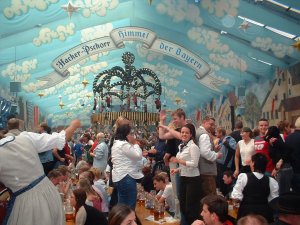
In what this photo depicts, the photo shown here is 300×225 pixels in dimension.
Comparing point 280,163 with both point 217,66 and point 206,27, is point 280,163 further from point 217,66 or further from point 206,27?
point 217,66

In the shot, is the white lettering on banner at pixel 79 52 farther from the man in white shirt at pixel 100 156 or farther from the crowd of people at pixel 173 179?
the crowd of people at pixel 173 179

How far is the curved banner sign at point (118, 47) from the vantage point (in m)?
13.1

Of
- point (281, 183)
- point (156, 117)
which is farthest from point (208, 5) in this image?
point (281, 183)

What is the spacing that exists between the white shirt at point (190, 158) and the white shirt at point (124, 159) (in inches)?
22.1

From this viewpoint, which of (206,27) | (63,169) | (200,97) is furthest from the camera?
(200,97)

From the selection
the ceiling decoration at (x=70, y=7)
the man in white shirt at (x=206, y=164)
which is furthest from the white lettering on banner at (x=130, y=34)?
the man in white shirt at (x=206, y=164)

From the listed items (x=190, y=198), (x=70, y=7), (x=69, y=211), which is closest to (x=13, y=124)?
(x=69, y=211)

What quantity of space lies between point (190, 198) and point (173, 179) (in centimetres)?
118

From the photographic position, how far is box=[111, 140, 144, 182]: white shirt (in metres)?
5.52

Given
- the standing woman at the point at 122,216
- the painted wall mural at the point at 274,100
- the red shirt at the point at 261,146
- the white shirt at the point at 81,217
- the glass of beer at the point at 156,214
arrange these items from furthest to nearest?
the painted wall mural at the point at 274,100, the red shirt at the point at 261,146, the glass of beer at the point at 156,214, the white shirt at the point at 81,217, the standing woman at the point at 122,216

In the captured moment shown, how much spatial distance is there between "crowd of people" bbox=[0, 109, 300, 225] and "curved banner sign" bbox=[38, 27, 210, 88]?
5.56 metres

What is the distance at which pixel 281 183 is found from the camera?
18.9 feet

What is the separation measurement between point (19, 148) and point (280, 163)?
128 inches

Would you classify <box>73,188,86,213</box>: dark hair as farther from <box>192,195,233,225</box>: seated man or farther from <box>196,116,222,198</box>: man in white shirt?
<box>196,116,222,198</box>: man in white shirt
